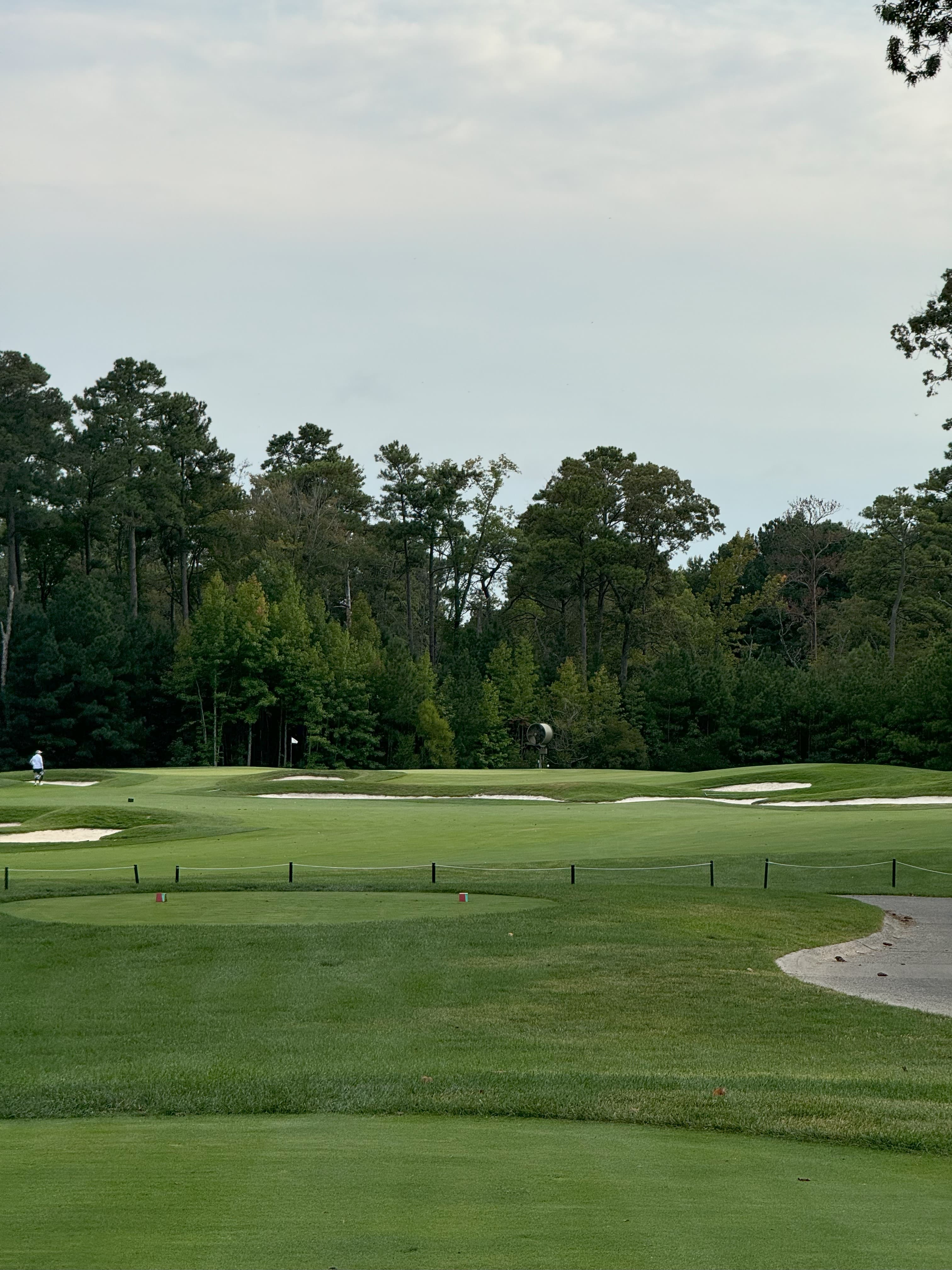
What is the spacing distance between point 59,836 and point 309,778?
60.8ft

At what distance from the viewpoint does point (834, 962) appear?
15.9 m

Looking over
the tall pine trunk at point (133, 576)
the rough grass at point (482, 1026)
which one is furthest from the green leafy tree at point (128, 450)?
the rough grass at point (482, 1026)

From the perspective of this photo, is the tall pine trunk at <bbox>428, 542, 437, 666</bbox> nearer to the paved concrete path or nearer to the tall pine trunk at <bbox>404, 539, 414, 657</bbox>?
the tall pine trunk at <bbox>404, 539, 414, 657</bbox>

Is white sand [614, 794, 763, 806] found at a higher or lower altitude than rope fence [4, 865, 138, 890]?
lower

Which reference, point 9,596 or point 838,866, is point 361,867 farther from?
point 9,596

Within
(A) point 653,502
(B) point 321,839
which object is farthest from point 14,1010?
(A) point 653,502

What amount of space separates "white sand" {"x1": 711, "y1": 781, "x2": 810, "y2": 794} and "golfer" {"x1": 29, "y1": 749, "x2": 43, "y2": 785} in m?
22.3

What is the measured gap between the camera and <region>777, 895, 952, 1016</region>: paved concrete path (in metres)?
13.8

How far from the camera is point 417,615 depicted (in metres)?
93.4

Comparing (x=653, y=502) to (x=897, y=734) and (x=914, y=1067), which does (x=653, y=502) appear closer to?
(x=897, y=734)

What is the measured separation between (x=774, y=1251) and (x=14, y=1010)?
899 centimetres

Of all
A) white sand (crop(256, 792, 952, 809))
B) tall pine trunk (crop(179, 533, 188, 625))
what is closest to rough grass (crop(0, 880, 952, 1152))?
white sand (crop(256, 792, 952, 809))

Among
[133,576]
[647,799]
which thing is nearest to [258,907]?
[647,799]

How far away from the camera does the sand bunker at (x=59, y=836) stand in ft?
93.1
